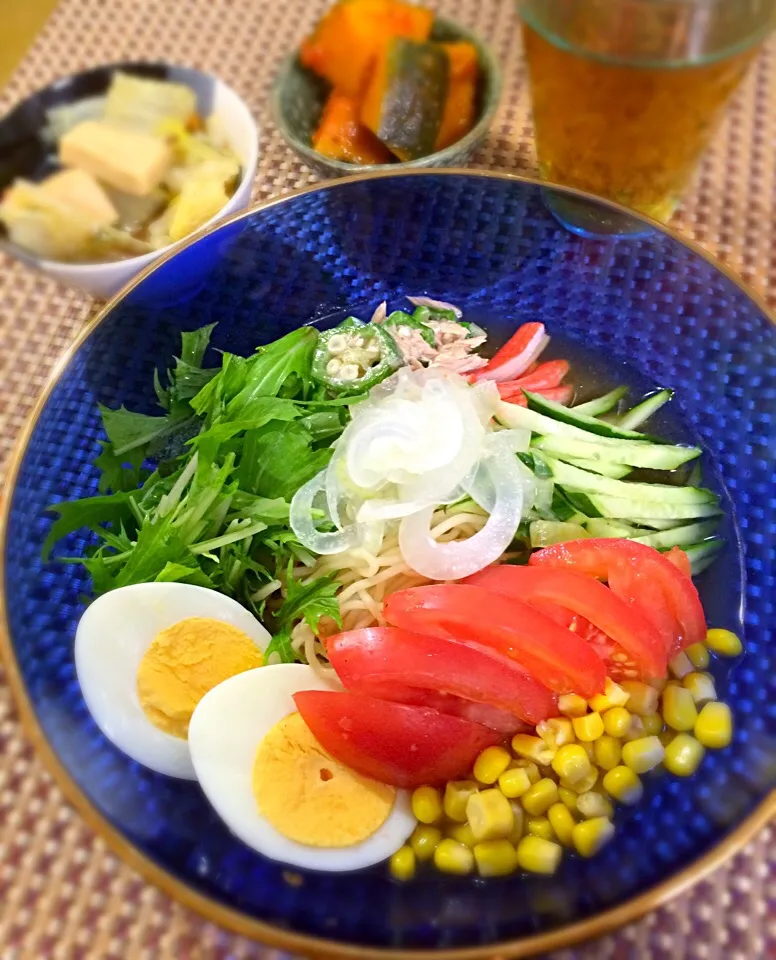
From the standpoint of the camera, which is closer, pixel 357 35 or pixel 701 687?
pixel 701 687

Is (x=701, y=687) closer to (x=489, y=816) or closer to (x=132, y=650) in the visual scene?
(x=489, y=816)

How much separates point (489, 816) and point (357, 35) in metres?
1.84

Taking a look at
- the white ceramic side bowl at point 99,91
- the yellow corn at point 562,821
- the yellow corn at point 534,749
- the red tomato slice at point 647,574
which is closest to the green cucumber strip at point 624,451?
the red tomato slice at point 647,574

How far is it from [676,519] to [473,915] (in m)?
0.82

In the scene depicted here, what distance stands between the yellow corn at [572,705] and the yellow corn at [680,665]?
189 millimetres

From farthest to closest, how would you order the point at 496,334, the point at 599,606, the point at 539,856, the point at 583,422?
the point at 496,334, the point at 583,422, the point at 599,606, the point at 539,856

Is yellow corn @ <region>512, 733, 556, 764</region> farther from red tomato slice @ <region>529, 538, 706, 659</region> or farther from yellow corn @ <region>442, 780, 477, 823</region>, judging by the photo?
red tomato slice @ <region>529, 538, 706, 659</region>

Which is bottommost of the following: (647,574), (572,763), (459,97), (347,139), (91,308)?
(91,308)

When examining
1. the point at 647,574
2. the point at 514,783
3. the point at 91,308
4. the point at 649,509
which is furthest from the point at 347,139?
the point at 514,783

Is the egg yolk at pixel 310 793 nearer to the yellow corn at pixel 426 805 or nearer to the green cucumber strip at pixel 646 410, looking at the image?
the yellow corn at pixel 426 805

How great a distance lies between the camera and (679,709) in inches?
51.1

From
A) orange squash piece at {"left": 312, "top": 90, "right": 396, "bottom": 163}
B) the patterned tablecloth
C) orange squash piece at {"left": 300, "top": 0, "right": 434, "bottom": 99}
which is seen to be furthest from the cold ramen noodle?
orange squash piece at {"left": 300, "top": 0, "right": 434, "bottom": 99}

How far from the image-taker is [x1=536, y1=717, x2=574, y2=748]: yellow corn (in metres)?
1.28

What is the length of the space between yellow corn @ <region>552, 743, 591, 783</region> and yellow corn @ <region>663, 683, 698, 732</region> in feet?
0.57
